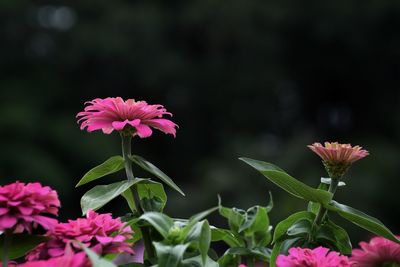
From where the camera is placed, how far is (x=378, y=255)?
3.28 feet

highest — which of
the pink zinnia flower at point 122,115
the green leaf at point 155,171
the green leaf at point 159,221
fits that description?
the pink zinnia flower at point 122,115

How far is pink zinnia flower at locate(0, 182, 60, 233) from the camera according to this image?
793 millimetres

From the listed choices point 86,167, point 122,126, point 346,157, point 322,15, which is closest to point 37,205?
point 122,126

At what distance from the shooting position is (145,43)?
9844 millimetres

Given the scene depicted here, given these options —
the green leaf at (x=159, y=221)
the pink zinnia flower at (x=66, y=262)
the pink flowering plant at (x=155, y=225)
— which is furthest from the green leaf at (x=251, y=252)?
the pink zinnia flower at (x=66, y=262)

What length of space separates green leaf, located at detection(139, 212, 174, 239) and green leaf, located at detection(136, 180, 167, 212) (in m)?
0.06

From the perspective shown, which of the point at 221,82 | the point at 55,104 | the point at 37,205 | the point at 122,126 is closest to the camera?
the point at 37,205

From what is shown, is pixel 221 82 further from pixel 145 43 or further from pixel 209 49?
pixel 145 43

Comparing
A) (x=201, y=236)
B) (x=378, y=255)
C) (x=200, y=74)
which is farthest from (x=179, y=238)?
(x=200, y=74)

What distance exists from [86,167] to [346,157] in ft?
26.9

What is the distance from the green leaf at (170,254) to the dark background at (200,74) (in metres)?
7.89

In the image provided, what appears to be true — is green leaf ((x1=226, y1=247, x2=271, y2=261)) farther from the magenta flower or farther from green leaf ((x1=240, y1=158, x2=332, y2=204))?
the magenta flower

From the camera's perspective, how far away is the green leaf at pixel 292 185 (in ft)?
2.98

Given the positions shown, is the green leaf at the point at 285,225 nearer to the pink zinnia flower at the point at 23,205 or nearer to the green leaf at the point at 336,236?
the green leaf at the point at 336,236
